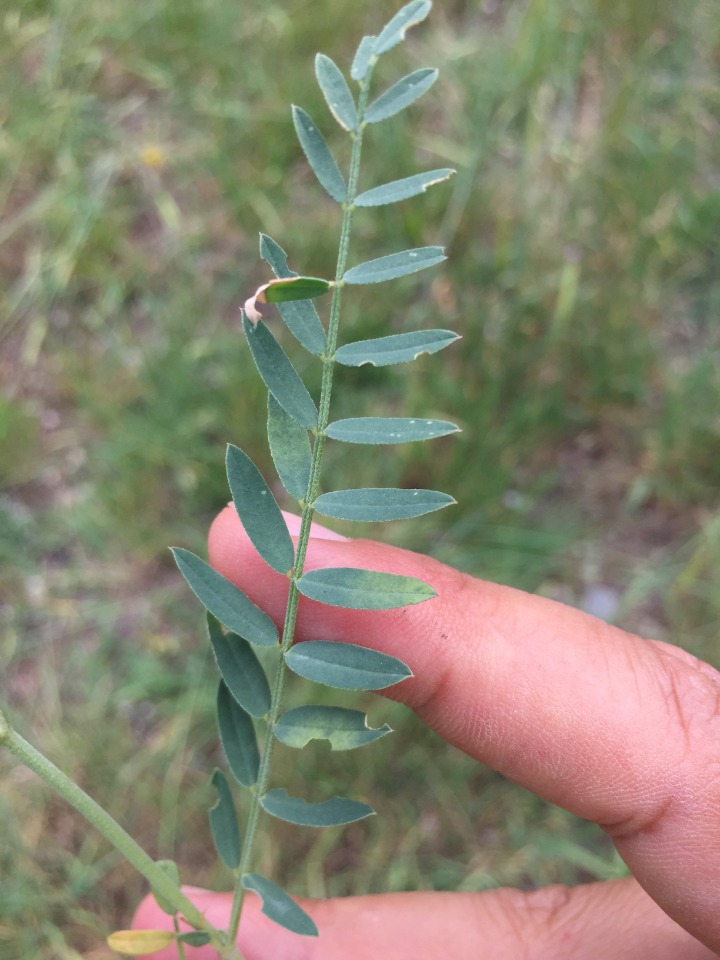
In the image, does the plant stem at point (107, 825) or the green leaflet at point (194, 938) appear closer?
the plant stem at point (107, 825)

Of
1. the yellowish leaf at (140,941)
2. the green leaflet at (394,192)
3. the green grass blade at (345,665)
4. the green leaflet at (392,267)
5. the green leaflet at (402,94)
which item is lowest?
the yellowish leaf at (140,941)

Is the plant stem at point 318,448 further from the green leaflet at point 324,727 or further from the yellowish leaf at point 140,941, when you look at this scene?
the yellowish leaf at point 140,941

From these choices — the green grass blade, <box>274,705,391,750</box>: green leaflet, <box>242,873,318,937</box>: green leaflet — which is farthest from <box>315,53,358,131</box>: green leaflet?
<box>242,873,318,937</box>: green leaflet

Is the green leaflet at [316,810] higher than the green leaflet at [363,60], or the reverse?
the green leaflet at [363,60]

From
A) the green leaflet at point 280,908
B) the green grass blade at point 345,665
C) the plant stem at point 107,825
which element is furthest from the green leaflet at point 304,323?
the green leaflet at point 280,908

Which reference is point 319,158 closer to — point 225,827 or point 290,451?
point 290,451

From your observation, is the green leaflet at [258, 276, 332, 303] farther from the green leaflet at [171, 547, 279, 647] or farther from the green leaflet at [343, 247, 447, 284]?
the green leaflet at [171, 547, 279, 647]

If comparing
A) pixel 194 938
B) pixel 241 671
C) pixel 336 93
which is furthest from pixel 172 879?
pixel 336 93
